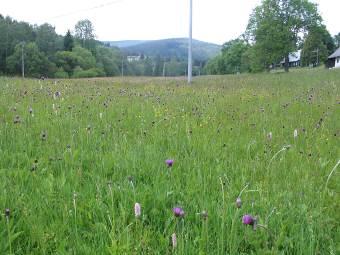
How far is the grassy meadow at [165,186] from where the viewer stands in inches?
72.7

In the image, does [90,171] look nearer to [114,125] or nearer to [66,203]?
[66,203]

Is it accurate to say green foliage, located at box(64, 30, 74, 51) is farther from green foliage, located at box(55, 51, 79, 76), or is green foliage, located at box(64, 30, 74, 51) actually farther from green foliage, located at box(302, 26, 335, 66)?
green foliage, located at box(302, 26, 335, 66)

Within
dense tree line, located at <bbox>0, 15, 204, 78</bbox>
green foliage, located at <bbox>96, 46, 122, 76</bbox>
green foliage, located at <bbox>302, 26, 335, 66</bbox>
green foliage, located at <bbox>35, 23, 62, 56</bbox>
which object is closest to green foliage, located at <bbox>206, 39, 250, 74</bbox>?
green foliage, located at <bbox>302, 26, 335, 66</bbox>

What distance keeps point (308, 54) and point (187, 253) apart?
7123 cm

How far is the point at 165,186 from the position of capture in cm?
252

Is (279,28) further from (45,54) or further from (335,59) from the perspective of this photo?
(45,54)

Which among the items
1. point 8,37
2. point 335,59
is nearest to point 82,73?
point 8,37

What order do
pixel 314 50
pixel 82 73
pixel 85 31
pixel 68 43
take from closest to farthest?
1. pixel 314 50
2. pixel 82 73
3. pixel 68 43
4. pixel 85 31

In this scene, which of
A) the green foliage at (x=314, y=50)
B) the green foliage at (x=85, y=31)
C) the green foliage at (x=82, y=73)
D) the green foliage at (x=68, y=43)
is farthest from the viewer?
the green foliage at (x=85, y=31)

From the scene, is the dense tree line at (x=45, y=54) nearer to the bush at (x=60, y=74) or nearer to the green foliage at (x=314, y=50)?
the bush at (x=60, y=74)

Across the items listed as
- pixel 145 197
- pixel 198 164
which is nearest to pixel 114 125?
pixel 198 164

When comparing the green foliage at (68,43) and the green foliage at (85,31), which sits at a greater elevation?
the green foliage at (85,31)

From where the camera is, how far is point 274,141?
4.00m

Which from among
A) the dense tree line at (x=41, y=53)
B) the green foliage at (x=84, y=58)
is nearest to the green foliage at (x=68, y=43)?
the dense tree line at (x=41, y=53)
